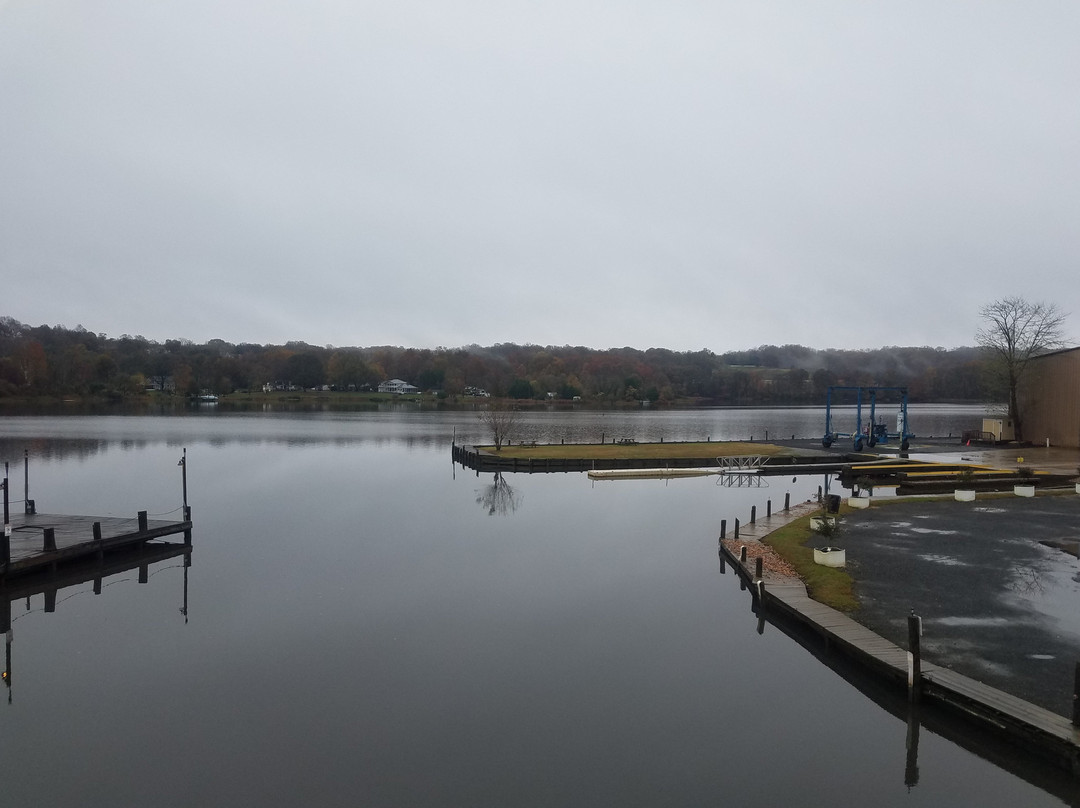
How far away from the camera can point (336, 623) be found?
15.3m

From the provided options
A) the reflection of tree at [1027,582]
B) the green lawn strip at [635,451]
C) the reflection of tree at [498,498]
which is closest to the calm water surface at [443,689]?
the reflection of tree at [498,498]

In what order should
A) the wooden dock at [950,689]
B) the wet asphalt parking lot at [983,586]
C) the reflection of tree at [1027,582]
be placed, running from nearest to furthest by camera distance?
the wooden dock at [950,689] → the wet asphalt parking lot at [983,586] → the reflection of tree at [1027,582]

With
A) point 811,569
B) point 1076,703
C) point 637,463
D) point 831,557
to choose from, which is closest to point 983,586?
point 831,557

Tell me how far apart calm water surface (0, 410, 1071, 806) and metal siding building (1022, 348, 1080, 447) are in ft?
111

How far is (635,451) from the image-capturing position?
157 ft

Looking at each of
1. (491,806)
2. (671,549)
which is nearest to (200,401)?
(671,549)

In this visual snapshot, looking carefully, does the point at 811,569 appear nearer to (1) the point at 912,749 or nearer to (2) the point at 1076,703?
(1) the point at 912,749

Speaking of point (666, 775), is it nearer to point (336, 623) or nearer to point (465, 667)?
point (465, 667)

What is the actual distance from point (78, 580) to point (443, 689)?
488 inches

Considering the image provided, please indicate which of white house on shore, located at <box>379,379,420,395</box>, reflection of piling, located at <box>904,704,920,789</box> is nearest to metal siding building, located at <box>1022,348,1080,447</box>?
reflection of piling, located at <box>904,704,920,789</box>

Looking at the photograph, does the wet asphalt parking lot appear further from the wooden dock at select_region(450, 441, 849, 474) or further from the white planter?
the wooden dock at select_region(450, 441, 849, 474)

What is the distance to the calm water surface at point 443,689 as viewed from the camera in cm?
940

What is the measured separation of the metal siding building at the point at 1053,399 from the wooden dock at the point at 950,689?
40.2 metres

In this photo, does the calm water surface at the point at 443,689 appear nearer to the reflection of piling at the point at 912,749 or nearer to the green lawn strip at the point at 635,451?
the reflection of piling at the point at 912,749
